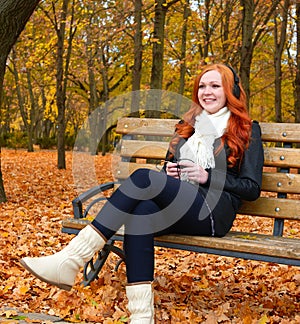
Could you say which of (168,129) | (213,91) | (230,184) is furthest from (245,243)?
(168,129)

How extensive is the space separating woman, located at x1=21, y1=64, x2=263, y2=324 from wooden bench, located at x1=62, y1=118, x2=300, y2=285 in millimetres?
160

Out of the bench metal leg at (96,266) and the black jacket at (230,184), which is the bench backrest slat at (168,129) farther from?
the bench metal leg at (96,266)

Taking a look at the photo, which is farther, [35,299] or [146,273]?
[35,299]

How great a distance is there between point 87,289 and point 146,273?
989mm

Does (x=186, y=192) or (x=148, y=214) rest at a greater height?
(x=186, y=192)

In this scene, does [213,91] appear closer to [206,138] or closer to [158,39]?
[206,138]

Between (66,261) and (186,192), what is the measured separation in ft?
2.66

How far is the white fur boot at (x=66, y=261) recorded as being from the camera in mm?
3002

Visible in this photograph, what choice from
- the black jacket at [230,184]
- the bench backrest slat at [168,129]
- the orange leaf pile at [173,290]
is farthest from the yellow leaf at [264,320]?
the bench backrest slat at [168,129]

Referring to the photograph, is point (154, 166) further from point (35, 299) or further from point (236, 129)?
point (35, 299)

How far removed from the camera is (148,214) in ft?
10.2

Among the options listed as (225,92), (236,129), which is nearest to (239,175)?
(236,129)

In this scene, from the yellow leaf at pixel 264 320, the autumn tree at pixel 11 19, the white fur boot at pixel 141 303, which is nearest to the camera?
the white fur boot at pixel 141 303

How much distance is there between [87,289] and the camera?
151 inches
